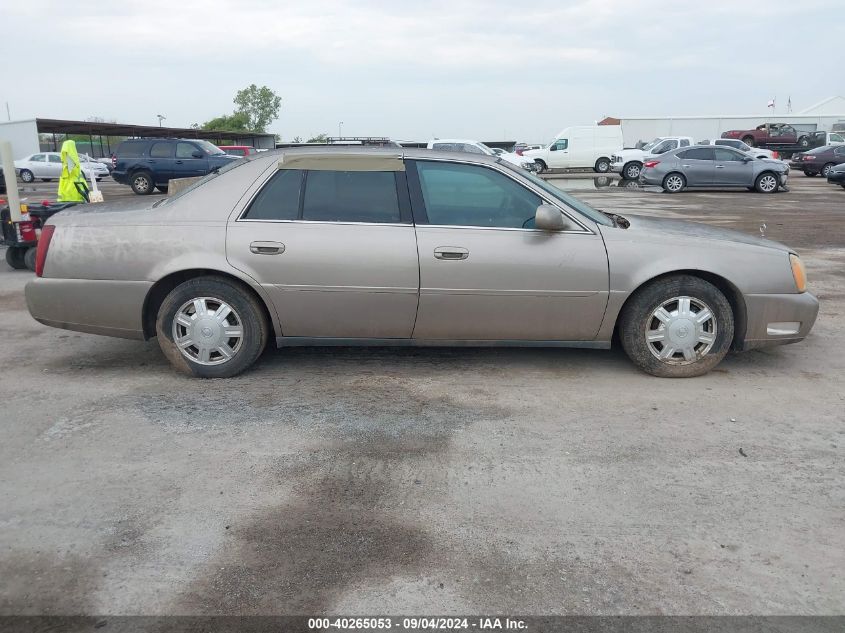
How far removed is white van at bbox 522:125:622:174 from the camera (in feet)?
105

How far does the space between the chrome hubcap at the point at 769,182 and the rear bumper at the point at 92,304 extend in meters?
22.5

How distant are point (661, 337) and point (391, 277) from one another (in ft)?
6.11

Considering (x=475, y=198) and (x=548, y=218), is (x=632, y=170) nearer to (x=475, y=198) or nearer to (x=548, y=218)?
(x=475, y=198)

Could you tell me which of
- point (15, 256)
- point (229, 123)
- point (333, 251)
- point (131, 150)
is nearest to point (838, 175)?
point (131, 150)

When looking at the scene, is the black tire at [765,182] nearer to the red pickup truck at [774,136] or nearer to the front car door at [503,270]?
the red pickup truck at [774,136]

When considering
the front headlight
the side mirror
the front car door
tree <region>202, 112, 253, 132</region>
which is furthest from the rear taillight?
tree <region>202, 112, 253, 132</region>

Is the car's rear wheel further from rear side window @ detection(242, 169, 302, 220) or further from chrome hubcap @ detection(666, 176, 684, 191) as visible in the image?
rear side window @ detection(242, 169, 302, 220)

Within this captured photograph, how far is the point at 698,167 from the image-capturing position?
22.9m

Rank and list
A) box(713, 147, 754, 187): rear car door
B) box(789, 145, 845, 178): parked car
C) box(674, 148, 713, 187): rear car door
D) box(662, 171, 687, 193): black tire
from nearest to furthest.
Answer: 1. box(713, 147, 754, 187): rear car door
2. box(674, 148, 713, 187): rear car door
3. box(662, 171, 687, 193): black tire
4. box(789, 145, 845, 178): parked car

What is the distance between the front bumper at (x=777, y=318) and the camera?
471 centimetres

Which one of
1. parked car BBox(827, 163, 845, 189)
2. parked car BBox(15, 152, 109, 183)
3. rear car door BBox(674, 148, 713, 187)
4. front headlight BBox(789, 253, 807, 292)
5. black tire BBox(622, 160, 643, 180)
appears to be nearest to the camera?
front headlight BBox(789, 253, 807, 292)

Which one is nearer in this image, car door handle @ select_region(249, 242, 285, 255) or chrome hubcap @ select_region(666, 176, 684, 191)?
car door handle @ select_region(249, 242, 285, 255)

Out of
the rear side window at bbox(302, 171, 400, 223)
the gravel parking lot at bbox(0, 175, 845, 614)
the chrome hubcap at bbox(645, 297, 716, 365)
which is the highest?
the rear side window at bbox(302, 171, 400, 223)

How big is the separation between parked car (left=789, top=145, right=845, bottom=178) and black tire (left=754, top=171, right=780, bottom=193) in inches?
344
